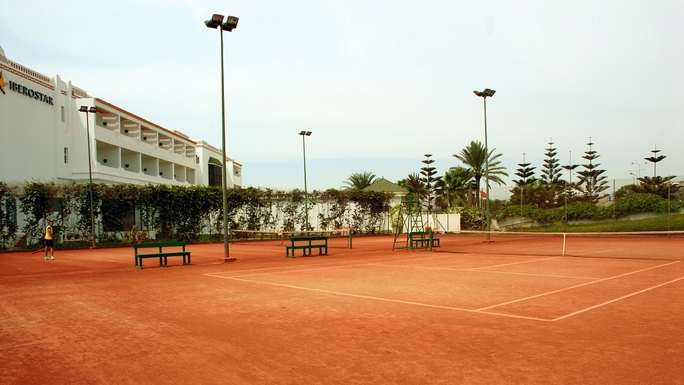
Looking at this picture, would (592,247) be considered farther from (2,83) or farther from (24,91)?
(24,91)

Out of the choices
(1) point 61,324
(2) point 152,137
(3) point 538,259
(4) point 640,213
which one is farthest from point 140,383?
(2) point 152,137

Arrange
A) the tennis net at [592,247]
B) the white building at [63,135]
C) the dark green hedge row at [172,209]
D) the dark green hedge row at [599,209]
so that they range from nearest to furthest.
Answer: the tennis net at [592,247] < the dark green hedge row at [172,209] < the white building at [63,135] < the dark green hedge row at [599,209]

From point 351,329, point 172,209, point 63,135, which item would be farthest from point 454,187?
point 351,329

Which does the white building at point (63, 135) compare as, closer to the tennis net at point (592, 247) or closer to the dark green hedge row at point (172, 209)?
the dark green hedge row at point (172, 209)

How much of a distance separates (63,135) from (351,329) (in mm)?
37847

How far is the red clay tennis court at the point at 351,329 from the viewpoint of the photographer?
193 inches

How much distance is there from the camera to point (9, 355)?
5.68 metres

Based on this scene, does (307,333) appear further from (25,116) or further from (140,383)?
(25,116)

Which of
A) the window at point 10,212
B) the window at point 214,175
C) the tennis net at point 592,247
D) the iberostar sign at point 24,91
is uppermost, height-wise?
the iberostar sign at point 24,91

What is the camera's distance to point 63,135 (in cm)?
3775

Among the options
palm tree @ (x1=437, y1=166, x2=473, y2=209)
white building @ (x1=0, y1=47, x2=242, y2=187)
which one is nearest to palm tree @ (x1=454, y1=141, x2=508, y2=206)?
palm tree @ (x1=437, y1=166, x2=473, y2=209)

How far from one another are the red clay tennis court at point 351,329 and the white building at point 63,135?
25.1m

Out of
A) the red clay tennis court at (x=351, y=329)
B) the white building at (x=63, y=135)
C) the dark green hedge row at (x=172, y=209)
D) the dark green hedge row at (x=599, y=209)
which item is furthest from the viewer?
the dark green hedge row at (x=599, y=209)

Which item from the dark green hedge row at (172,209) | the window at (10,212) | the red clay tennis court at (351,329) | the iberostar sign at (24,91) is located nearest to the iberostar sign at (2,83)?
the iberostar sign at (24,91)
